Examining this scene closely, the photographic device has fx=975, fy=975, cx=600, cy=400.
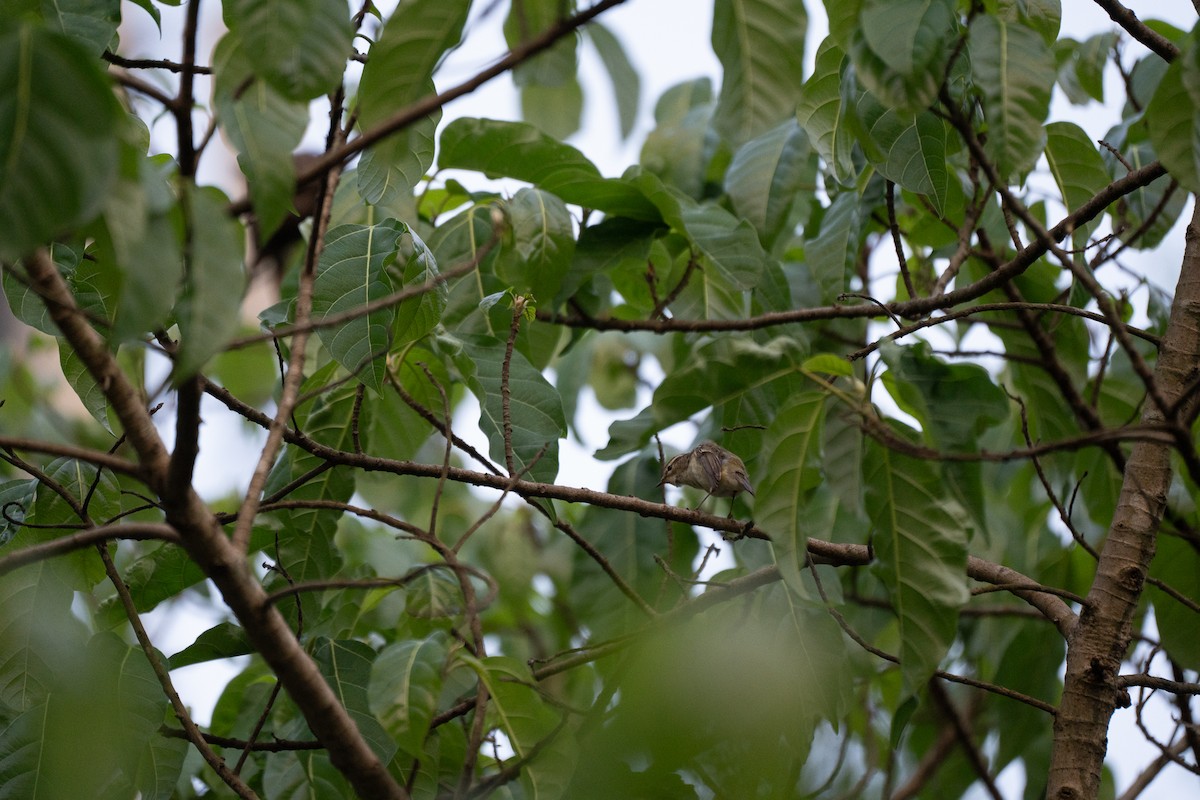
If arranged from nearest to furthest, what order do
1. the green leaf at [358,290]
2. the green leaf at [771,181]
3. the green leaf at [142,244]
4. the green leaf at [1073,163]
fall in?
the green leaf at [142,244], the green leaf at [358,290], the green leaf at [1073,163], the green leaf at [771,181]

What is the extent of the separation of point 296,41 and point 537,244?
638mm

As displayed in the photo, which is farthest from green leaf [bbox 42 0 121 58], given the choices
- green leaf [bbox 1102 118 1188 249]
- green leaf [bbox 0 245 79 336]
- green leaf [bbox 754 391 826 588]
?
green leaf [bbox 1102 118 1188 249]

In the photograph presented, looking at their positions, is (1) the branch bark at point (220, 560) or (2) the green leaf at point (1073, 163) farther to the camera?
(2) the green leaf at point (1073, 163)

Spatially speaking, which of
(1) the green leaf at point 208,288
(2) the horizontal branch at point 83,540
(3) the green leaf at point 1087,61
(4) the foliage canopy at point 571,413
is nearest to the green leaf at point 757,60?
(4) the foliage canopy at point 571,413

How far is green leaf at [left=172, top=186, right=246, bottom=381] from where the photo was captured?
0.44 meters

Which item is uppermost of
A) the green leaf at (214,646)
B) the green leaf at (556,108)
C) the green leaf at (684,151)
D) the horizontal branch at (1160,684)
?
the green leaf at (556,108)

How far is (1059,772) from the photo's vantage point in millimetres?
809

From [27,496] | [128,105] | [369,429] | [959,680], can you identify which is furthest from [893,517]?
[128,105]

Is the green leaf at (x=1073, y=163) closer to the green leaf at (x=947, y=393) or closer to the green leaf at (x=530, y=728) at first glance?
the green leaf at (x=947, y=393)

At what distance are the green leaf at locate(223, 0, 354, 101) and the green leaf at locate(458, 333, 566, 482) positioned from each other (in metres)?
0.46

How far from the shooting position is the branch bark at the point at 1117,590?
0.81 m

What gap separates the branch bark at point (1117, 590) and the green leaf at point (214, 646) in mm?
766

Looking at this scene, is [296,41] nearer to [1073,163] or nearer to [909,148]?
[909,148]

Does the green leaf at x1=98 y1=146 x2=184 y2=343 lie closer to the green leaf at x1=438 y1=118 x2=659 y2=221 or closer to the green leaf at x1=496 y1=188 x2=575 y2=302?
the green leaf at x1=496 y1=188 x2=575 y2=302
